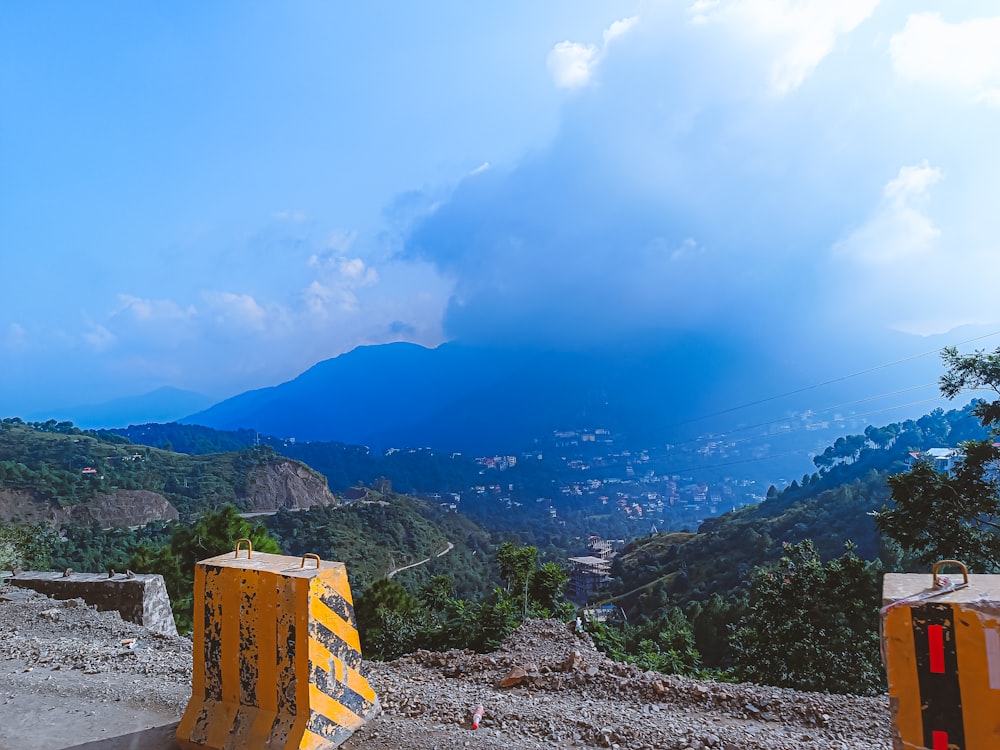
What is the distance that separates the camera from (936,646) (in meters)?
2.04

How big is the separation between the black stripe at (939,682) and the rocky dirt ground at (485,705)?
155cm

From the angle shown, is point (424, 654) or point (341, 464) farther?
point (341, 464)

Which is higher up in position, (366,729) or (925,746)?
(925,746)

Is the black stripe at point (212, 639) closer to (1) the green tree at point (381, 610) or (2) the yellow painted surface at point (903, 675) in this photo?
(2) the yellow painted surface at point (903, 675)

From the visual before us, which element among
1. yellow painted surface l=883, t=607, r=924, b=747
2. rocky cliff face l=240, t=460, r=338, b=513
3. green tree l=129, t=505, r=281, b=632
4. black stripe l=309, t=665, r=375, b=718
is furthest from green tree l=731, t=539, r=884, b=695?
rocky cliff face l=240, t=460, r=338, b=513

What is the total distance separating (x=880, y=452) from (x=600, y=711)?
45287mm

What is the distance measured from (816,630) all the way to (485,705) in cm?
646

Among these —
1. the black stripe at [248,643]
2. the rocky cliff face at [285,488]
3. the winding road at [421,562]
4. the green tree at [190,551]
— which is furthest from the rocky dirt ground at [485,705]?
the rocky cliff face at [285,488]

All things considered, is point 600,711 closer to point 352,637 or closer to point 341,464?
point 352,637

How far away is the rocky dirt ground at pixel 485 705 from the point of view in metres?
3.44

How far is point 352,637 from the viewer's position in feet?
11.3

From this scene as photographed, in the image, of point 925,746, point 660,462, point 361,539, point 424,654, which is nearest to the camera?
point 925,746

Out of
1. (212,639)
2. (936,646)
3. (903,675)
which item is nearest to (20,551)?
(212,639)

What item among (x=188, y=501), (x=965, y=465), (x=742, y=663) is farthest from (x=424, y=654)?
(x=188, y=501)
